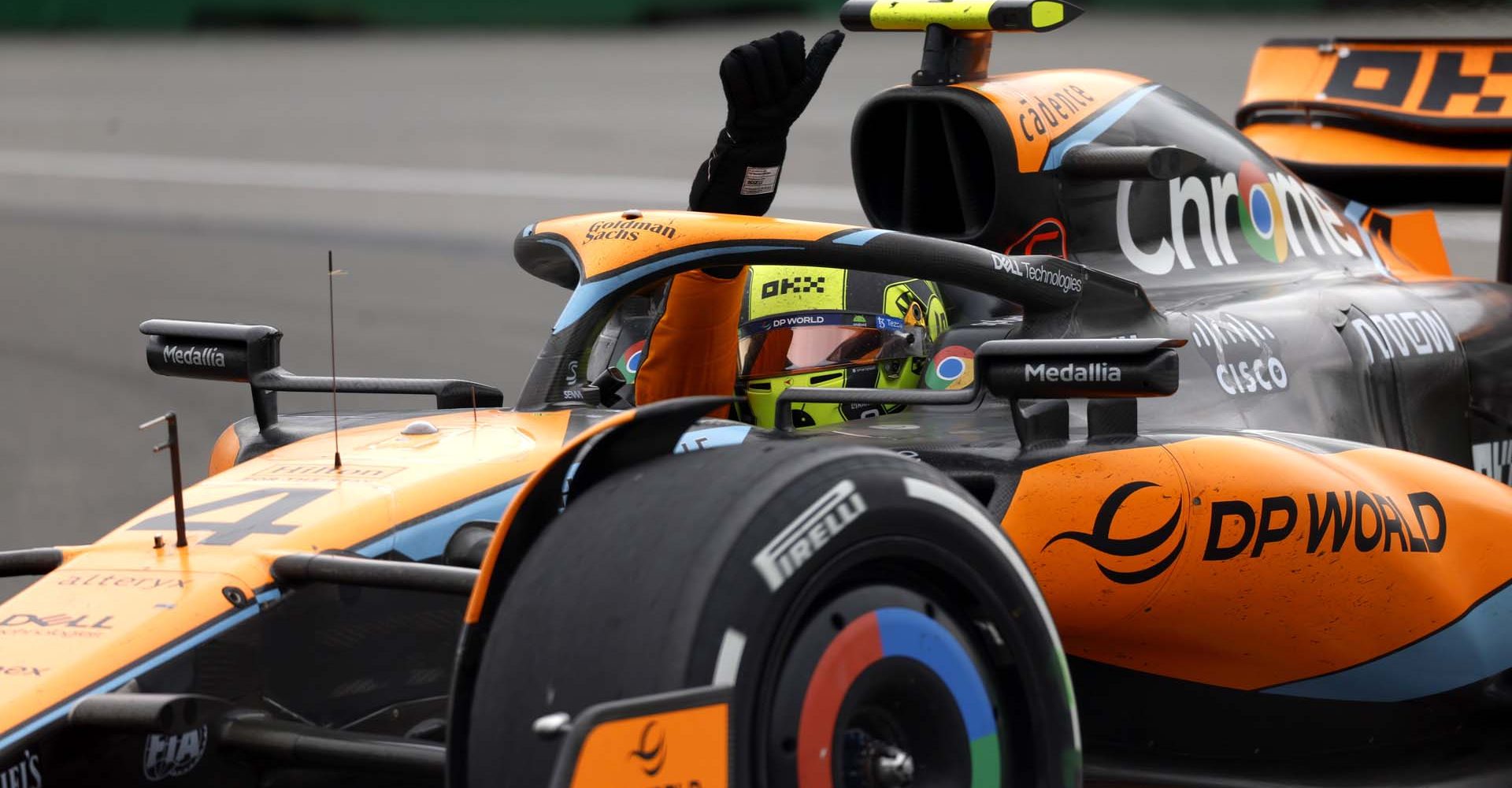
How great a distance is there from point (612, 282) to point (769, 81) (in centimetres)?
56

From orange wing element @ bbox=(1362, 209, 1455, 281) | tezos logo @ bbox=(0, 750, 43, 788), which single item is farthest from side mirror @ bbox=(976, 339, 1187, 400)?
orange wing element @ bbox=(1362, 209, 1455, 281)

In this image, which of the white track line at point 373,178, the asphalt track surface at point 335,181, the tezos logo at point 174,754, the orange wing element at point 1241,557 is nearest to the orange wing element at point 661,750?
the tezos logo at point 174,754

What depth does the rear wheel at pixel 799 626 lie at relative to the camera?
7.43ft

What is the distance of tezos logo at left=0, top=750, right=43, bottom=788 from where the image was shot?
2.58m

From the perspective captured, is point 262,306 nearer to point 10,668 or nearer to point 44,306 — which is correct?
point 44,306

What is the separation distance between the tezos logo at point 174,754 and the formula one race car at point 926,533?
0.03 feet

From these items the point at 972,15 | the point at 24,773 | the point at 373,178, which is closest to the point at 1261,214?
the point at 972,15

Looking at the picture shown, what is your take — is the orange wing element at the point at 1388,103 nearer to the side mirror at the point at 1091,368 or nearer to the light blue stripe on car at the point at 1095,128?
the light blue stripe on car at the point at 1095,128

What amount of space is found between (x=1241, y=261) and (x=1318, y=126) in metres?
1.83

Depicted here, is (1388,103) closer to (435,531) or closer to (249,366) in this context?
(249,366)

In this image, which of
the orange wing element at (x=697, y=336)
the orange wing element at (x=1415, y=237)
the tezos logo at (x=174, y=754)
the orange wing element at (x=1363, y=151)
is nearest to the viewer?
the tezos logo at (x=174, y=754)

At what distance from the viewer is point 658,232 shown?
3791 millimetres

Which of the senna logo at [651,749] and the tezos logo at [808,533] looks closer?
the senna logo at [651,749]

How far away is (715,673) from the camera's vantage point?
223 centimetres
